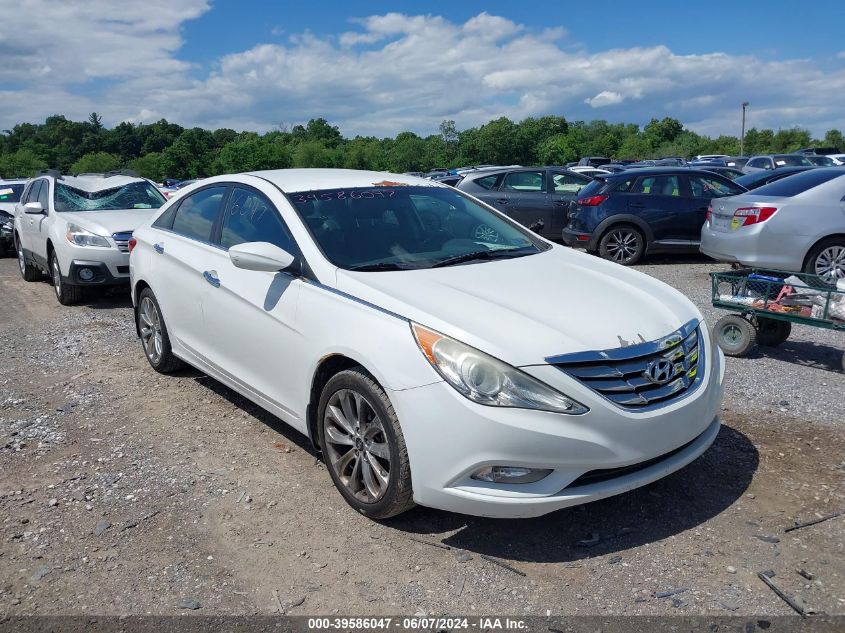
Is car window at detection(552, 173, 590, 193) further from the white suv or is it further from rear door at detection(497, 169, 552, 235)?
the white suv

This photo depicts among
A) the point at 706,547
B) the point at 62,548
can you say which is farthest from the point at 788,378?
the point at 62,548

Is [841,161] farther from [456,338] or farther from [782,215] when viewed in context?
[456,338]

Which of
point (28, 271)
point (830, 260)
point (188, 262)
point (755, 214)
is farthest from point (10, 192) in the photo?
point (830, 260)

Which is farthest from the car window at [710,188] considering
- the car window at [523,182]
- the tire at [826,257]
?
the tire at [826,257]

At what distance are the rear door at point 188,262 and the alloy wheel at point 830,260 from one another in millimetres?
6652

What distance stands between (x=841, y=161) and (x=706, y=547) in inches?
1032

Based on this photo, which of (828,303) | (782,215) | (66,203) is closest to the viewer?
(828,303)

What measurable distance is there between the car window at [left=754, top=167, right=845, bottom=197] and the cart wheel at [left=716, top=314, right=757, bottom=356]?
2.83 meters

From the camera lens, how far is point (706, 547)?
3.36 meters

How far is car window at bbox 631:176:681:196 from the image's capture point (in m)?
12.0

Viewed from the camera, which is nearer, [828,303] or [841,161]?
[828,303]

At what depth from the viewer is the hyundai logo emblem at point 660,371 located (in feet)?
10.9

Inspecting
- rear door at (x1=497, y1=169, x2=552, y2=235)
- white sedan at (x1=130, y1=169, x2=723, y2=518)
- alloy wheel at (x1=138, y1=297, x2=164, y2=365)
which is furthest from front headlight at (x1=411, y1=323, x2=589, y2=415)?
rear door at (x1=497, y1=169, x2=552, y2=235)

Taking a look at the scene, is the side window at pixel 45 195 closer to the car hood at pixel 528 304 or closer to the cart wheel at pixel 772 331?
the car hood at pixel 528 304
